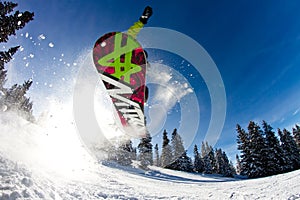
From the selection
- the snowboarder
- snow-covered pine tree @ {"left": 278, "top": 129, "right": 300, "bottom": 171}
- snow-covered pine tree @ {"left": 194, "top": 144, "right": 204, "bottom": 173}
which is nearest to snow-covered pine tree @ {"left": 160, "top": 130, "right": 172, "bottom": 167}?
snow-covered pine tree @ {"left": 194, "top": 144, "right": 204, "bottom": 173}

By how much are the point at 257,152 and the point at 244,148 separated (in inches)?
100.0

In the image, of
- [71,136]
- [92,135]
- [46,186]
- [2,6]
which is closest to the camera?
[46,186]

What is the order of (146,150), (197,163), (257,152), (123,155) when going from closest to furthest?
1. (123,155)
2. (257,152)
3. (146,150)
4. (197,163)

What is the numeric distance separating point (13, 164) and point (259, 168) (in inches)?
1040

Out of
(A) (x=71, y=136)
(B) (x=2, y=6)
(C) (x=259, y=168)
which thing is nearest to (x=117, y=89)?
(A) (x=71, y=136)

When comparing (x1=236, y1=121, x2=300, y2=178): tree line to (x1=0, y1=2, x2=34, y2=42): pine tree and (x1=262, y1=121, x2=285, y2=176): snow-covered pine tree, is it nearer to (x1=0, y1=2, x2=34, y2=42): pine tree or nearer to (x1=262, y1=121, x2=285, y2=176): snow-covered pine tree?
(x1=262, y1=121, x2=285, y2=176): snow-covered pine tree

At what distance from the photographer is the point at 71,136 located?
17.2m

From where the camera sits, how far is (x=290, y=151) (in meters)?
26.4

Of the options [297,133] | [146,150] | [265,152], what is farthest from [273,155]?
[146,150]

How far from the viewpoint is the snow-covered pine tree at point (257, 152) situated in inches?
916

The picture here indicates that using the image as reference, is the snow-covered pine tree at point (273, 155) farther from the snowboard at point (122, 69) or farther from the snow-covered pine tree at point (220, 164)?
the snowboard at point (122, 69)

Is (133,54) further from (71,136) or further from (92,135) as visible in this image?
(92,135)

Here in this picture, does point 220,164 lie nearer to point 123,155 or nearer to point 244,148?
point 244,148

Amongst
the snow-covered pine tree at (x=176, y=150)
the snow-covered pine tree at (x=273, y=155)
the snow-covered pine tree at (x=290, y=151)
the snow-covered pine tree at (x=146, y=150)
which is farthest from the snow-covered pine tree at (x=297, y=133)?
the snow-covered pine tree at (x=146, y=150)
